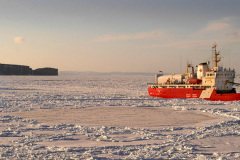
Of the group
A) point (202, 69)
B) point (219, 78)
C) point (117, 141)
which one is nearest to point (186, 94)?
point (202, 69)

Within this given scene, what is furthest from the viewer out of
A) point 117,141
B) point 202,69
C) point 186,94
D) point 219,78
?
point 202,69

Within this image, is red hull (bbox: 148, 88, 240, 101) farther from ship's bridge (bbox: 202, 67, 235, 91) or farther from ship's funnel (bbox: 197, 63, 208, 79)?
ship's funnel (bbox: 197, 63, 208, 79)

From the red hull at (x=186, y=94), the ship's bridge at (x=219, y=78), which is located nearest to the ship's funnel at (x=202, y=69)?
the ship's bridge at (x=219, y=78)

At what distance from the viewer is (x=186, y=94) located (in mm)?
32438

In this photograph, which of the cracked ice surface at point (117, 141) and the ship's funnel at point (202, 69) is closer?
the cracked ice surface at point (117, 141)

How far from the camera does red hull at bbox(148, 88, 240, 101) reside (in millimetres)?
29188

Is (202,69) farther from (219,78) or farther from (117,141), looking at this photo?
(117,141)

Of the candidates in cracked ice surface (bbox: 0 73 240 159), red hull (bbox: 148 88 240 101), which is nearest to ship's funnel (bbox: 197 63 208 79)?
red hull (bbox: 148 88 240 101)

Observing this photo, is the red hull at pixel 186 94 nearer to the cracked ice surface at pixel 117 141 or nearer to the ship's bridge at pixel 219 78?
the ship's bridge at pixel 219 78

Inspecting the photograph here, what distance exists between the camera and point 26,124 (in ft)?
50.9

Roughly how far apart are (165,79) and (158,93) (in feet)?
11.3

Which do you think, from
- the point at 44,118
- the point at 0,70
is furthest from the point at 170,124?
the point at 0,70

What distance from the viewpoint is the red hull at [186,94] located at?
95.8 feet

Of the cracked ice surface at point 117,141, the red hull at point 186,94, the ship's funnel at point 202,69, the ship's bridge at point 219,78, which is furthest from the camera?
the ship's funnel at point 202,69
